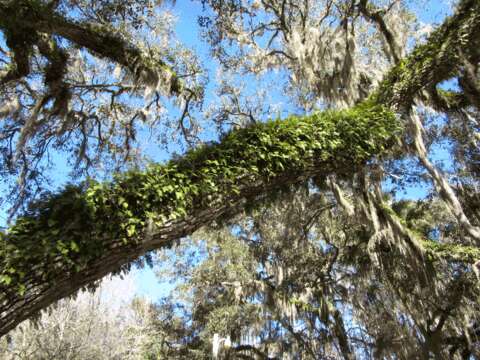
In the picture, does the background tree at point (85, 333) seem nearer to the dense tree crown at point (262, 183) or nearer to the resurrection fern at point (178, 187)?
the dense tree crown at point (262, 183)

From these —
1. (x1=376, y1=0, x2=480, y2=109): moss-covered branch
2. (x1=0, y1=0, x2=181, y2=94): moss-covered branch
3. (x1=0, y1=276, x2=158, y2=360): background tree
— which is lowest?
(x1=0, y1=276, x2=158, y2=360): background tree

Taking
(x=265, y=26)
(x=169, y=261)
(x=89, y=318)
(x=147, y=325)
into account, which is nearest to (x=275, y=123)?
(x=265, y=26)

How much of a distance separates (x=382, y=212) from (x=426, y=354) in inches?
105

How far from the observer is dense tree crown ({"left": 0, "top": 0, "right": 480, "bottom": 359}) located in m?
2.84

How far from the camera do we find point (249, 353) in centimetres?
866

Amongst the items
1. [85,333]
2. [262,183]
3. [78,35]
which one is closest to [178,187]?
[262,183]

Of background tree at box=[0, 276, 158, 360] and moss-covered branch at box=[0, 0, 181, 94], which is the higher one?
moss-covered branch at box=[0, 0, 181, 94]

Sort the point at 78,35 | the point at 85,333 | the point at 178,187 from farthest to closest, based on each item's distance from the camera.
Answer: the point at 85,333, the point at 78,35, the point at 178,187

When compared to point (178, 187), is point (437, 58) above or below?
above

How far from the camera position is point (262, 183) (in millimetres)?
3723

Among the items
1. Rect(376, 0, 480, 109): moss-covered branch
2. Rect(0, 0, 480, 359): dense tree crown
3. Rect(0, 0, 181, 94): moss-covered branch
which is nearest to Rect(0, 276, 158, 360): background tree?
Rect(0, 0, 480, 359): dense tree crown

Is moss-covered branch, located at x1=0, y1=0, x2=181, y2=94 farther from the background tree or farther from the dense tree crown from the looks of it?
the background tree

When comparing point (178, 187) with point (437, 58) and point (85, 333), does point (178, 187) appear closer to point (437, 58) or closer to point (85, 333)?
point (437, 58)

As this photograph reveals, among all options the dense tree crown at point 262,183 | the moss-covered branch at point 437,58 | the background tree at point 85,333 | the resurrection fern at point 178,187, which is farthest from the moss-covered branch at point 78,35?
the background tree at point 85,333
